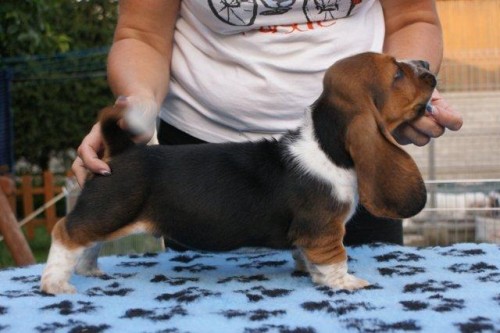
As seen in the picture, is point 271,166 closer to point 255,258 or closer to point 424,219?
point 255,258

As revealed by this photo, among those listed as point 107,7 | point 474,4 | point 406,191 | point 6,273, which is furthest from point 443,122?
point 107,7

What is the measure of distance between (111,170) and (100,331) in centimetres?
63

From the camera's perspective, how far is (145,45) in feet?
9.95

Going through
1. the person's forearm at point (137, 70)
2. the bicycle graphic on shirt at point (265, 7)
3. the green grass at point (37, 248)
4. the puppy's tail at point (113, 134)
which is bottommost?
the green grass at point (37, 248)

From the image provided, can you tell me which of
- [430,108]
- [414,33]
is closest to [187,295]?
[430,108]

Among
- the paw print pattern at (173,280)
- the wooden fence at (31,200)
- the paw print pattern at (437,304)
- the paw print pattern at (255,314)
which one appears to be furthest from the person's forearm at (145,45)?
the wooden fence at (31,200)

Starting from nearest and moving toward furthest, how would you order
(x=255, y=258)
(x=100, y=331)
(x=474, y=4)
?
1. (x=100, y=331)
2. (x=255, y=258)
3. (x=474, y=4)

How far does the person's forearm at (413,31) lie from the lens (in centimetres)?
293

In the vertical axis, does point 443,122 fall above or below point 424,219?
above

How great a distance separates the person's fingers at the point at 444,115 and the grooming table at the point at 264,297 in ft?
1.44

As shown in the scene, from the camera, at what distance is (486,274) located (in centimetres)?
242

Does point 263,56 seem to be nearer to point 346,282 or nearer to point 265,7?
point 265,7

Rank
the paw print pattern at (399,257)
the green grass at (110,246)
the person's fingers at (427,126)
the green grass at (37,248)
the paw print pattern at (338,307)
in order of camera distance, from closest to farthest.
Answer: the paw print pattern at (338,307) < the person's fingers at (427,126) < the paw print pattern at (399,257) < the green grass at (110,246) < the green grass at (37,248)

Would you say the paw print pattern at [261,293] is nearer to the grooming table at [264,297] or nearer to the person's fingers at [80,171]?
the grooming table at [264,297]
